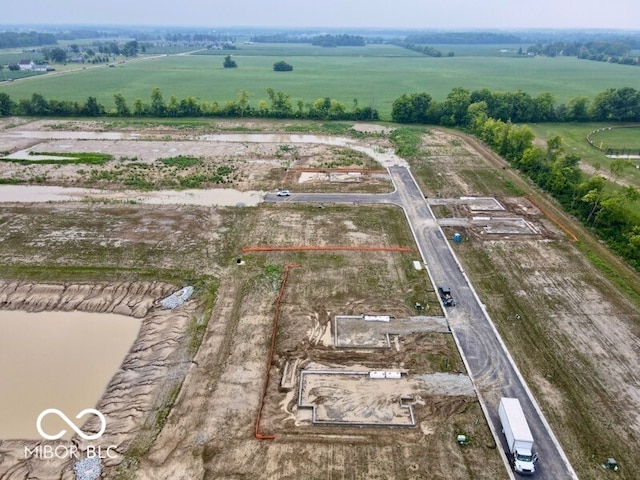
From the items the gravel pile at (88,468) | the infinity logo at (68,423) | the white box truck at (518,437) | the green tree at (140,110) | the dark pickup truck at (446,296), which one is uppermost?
the white box truck at (518,437)

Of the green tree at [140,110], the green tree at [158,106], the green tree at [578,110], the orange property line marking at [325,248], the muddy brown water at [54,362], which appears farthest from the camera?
the green tree at [140,110]

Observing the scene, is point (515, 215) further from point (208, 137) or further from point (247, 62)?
point (247, 62)

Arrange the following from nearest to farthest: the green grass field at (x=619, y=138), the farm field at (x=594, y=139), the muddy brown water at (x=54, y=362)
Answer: the muddy brown water at (x=54, y=362), the farm field at (x=594, y=139), the green grass field at (x=619, y=138)

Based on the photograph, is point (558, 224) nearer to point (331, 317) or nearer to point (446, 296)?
point (446, 296)

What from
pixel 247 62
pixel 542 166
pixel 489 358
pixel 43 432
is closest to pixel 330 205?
pixel 489 358

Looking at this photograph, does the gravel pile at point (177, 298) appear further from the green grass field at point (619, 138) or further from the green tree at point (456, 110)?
the green grass field at point (619, 138)

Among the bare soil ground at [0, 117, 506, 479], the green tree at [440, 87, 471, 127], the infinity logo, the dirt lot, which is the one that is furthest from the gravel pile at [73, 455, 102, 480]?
the green tree at [440, 87, 471, 127]

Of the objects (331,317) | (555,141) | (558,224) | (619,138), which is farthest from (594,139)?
(331,317)

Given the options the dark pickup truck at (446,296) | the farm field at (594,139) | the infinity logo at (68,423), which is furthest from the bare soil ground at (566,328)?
the infinity logo at (68,423)
